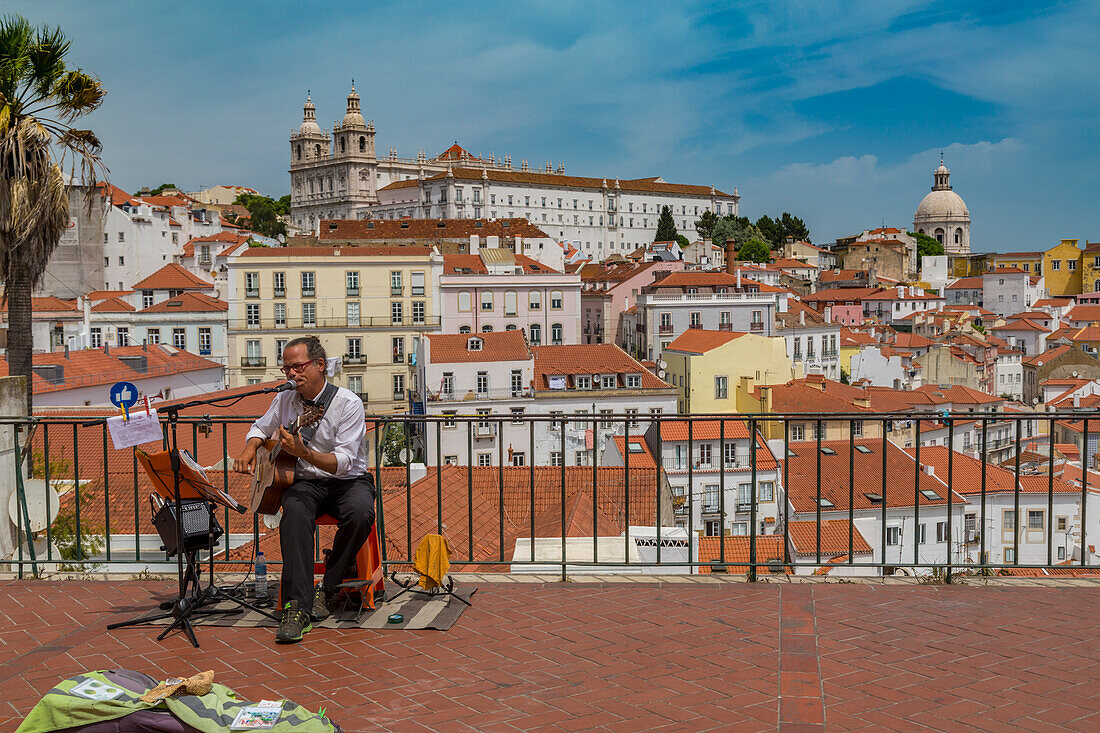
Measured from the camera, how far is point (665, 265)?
7669cm

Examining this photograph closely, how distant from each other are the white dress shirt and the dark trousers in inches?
2.6

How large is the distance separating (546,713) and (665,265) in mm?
73943

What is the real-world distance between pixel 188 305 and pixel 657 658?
183 feet

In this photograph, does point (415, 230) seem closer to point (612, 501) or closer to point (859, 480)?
point (859, 480)

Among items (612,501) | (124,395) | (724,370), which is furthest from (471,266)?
(124,395)

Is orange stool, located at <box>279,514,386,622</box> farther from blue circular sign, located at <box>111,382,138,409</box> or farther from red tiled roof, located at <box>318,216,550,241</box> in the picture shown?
red tiled roof, located at <box>318,216,550,241</box>

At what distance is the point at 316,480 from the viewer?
17.0 ft

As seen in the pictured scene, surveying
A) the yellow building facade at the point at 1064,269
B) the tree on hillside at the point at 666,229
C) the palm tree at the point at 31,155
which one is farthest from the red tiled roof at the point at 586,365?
the yellow building facade at the point at 1064,269

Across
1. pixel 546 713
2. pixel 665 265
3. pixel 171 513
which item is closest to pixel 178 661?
pixel 171 513

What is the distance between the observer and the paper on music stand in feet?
16.0

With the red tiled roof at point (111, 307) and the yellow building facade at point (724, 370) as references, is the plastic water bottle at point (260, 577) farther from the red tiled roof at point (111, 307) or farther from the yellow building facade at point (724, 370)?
the red tiled roof at point (111, 307)

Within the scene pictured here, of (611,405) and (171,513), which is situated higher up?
(171,513)

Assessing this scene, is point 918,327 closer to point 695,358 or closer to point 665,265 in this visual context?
point 665,265

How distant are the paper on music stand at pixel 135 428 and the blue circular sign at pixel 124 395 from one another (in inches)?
3.4
